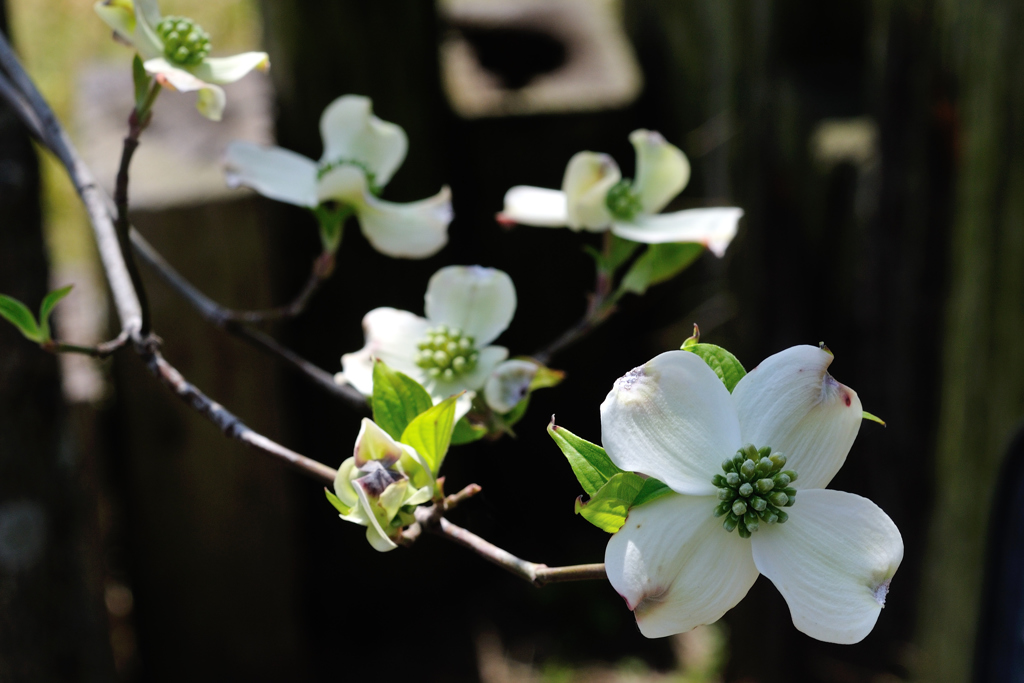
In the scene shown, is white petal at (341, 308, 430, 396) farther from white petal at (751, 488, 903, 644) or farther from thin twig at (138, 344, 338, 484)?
white petal at (751, 488, 903, 644)

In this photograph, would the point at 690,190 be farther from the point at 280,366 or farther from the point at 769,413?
the point at 769,413

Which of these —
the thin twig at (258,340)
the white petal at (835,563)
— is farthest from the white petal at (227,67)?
the white petal at (835,563)

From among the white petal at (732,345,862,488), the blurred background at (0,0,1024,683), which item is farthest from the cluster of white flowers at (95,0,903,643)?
the blurred background at (0,0,1024,683)

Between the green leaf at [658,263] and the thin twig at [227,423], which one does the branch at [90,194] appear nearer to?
the thin twig at [227,423]

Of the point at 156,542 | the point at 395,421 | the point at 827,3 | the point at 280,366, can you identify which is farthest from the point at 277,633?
the point at 827,3

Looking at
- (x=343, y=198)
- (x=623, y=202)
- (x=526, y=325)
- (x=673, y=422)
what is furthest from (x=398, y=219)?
(x=526, y=325)

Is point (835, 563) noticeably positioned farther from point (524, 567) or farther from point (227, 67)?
point (227, 67)
